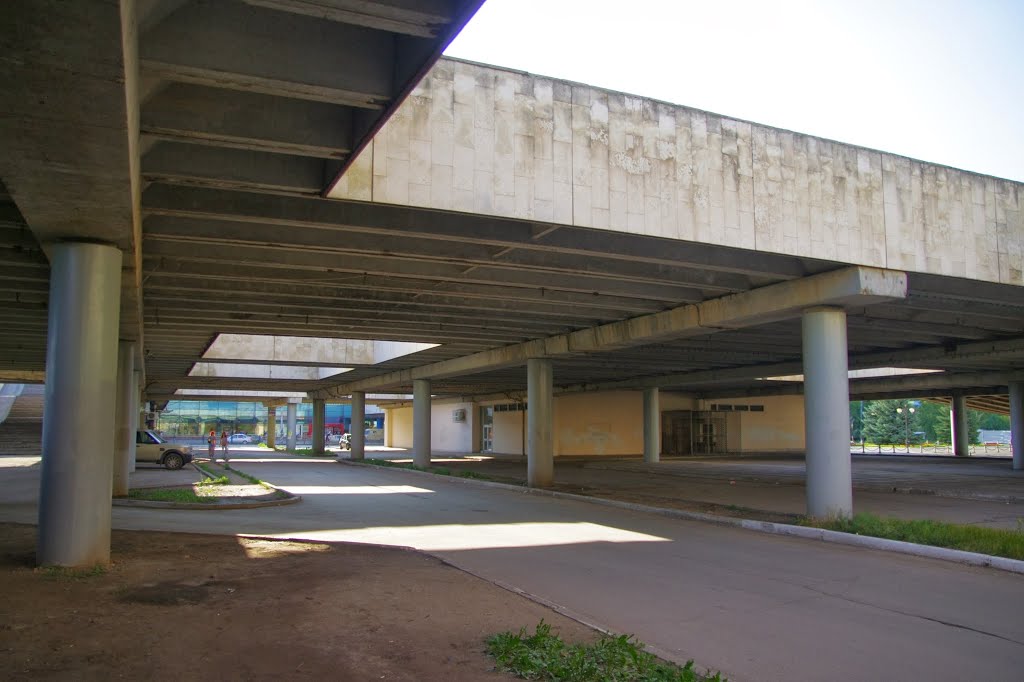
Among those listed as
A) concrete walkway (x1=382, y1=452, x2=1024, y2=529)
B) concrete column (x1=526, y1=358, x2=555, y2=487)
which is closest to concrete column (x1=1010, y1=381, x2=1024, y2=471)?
concrete walkway (x1=382, y1=452, x2=1024, y2=529)

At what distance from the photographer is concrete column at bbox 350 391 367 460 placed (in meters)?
43.7

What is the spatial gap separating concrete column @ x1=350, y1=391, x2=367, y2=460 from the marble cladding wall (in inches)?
1296

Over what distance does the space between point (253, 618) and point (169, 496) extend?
13.6 meters

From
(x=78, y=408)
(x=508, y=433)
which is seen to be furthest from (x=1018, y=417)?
(x=78, y=408)

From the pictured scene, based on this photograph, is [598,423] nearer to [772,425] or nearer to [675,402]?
[675,402]

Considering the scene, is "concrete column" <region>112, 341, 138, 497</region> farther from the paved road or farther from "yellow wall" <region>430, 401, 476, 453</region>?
"yellow wall" <region>430, 401, 476, 453</region>

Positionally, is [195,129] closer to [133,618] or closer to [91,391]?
[91,391]

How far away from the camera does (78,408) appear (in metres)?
9.73

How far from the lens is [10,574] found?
30.2 feet

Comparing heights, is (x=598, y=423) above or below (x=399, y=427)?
above

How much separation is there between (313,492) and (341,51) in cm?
1832

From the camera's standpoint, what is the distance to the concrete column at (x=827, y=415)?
14.9 meters

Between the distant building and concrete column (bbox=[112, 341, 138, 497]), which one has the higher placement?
concrete column (bbox=[112, 341, 138, 497])

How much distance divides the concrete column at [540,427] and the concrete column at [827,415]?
34.0 feet
